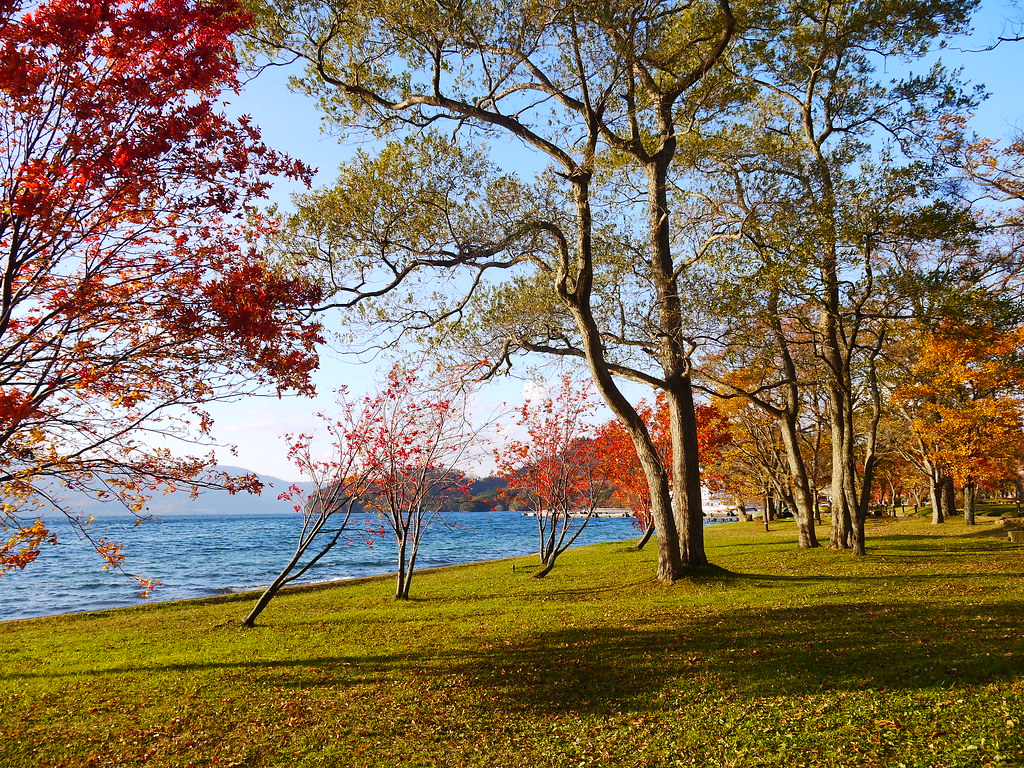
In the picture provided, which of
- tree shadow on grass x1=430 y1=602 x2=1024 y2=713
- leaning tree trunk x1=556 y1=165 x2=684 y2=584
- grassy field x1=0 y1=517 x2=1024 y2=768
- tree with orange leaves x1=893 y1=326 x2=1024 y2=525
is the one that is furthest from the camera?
tree with orange leaves x1=893 y1=326 x2=1024 y2=525

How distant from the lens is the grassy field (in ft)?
17.3

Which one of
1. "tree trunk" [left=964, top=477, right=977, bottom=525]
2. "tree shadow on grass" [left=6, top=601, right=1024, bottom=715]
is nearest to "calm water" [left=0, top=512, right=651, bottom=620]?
"tree shadow on grass" [left=6, top=601, right=1024, bottom=715]

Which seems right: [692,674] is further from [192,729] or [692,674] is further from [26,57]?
[26,57]

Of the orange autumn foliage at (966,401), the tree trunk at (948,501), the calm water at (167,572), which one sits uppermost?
the orange autumn foliage at (966,401)

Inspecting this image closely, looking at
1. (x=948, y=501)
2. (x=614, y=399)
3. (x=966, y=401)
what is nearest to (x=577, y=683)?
(x=614, y=399)

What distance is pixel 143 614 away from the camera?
52.7 feet

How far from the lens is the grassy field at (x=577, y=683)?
5281 millimetres

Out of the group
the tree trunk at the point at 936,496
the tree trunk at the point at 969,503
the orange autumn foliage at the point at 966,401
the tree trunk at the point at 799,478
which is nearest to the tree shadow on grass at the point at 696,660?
the tree trunk at the point at 799,478

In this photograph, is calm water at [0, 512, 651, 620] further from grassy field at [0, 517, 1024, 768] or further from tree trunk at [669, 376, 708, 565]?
tree trunk at [669, 376, 708, 565]

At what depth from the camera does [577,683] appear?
6949 mm

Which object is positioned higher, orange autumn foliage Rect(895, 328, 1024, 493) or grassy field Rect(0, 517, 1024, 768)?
orange autumn foliage Rect(895, 328, 1024, 493)

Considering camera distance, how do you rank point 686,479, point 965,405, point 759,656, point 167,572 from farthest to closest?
1. point 167,572
2. point 965,405
3. point 686,479
4. point 759,656

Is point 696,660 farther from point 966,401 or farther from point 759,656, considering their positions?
point 966,401

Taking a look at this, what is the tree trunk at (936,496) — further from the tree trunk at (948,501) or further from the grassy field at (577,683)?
the grassy field at (577,683)
